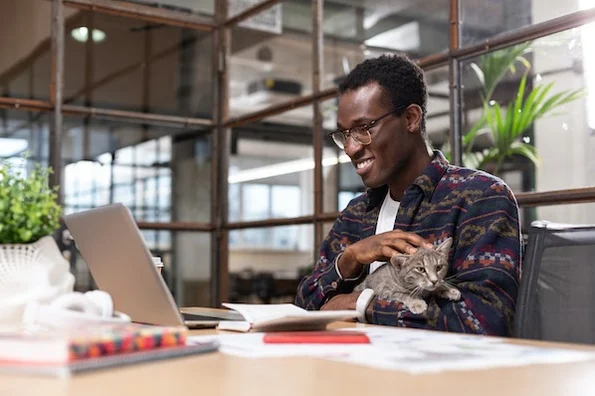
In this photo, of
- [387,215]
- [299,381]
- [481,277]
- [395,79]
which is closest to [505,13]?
[395,79]

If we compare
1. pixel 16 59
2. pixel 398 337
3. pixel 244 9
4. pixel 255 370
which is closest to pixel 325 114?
pixel 244 9

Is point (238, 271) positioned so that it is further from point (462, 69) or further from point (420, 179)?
point (420, 179)

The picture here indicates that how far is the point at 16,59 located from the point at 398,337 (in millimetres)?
2788

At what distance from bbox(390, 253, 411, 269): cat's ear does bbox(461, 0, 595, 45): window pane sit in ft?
3.29

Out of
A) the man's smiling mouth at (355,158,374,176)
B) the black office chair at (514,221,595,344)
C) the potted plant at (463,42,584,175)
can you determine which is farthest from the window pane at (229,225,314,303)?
the black office chair at (514,221,595,344)

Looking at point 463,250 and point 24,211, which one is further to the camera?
point 463,250

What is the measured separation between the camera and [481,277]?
165 cm

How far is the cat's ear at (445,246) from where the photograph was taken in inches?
66.7

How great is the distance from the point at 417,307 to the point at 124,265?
0.66 meters

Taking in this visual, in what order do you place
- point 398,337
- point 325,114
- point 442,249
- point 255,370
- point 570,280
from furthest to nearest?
point 325,114 < point 442,249 < point 570,280 < point 398,337 < point 255,370

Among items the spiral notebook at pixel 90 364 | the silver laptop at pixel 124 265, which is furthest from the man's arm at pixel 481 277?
the spiral notebook at pixel 90 364

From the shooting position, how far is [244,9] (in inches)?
149

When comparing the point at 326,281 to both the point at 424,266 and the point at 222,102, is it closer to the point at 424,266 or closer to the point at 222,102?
the point at 424,266

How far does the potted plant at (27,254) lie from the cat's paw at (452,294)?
0.81m
